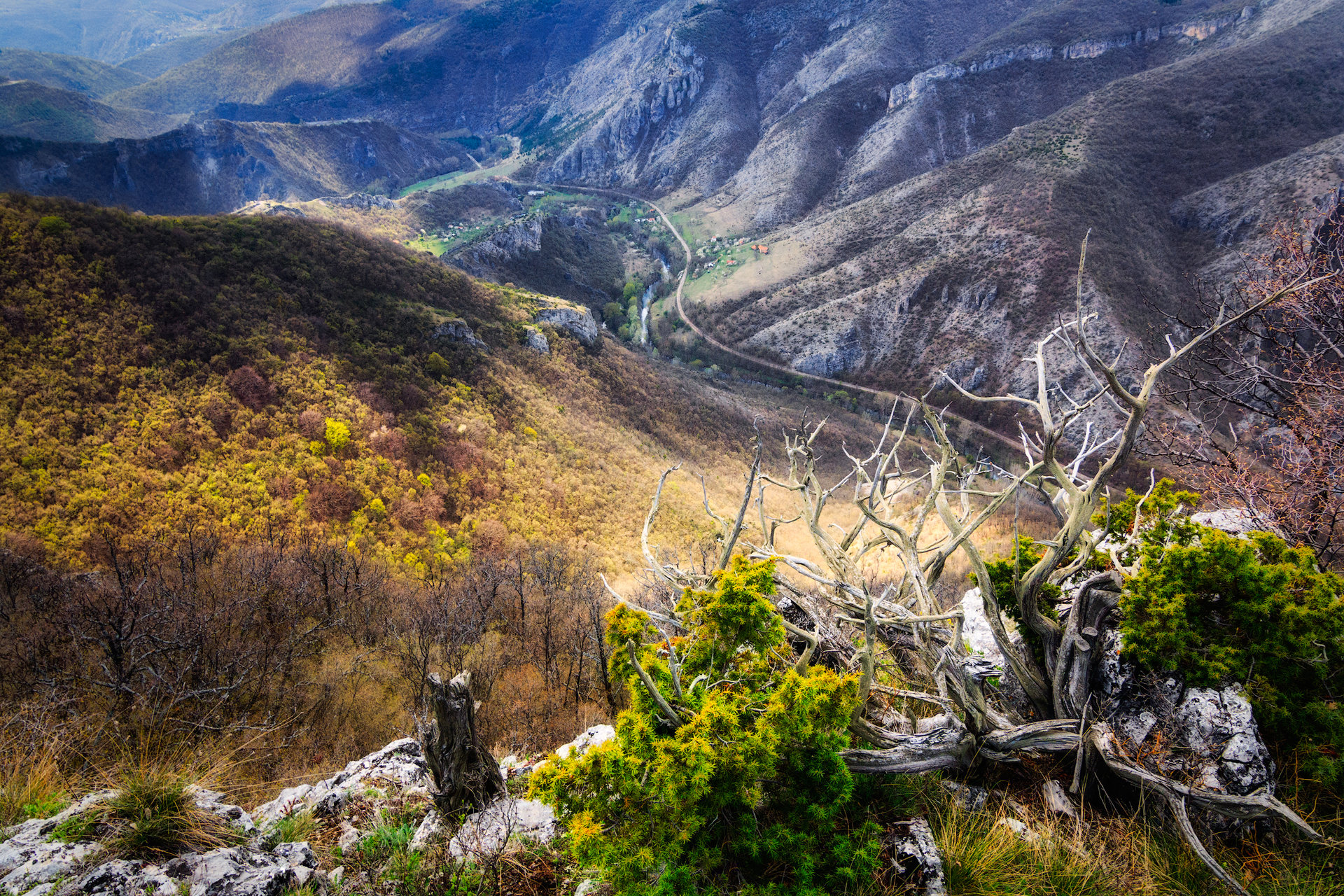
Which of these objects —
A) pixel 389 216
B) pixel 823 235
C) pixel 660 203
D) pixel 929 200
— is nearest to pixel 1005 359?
pixel 929 200

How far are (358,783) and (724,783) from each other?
4.76m

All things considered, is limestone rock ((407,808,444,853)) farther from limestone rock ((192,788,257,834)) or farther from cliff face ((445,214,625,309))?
cliff face ((445,214,625,309))

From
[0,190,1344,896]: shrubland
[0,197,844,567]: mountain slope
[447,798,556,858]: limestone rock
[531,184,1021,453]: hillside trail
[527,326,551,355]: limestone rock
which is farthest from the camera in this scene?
[531,184,1021,453]: hillside trail

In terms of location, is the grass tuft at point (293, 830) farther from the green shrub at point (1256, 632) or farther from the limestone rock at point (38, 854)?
the green shrub at point (1256, 632)

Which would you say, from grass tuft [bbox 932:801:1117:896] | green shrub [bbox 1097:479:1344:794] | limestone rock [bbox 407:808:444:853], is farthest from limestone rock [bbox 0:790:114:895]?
green shrub [bbox 1097:479:1344:794]

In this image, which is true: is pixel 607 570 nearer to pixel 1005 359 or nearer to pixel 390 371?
pixel 390 371

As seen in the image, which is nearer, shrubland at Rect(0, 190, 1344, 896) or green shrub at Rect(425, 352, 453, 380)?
shrubland at Rect(0, 190, 1344, 896)

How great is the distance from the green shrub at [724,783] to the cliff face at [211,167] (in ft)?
562

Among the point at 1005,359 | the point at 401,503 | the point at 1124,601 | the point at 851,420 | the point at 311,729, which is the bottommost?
the point at 851,420

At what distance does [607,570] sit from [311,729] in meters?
17.3

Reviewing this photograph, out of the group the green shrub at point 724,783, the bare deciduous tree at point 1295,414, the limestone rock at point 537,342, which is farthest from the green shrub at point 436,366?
the bare deciduous tree at point 1295,414

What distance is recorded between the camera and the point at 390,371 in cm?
3259

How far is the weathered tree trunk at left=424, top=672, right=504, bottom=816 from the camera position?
5.67 m

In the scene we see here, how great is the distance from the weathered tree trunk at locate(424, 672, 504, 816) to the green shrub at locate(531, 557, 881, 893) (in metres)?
2.01
